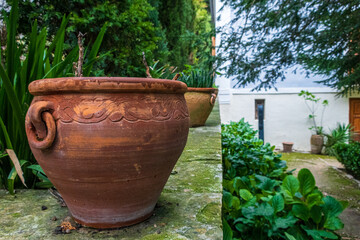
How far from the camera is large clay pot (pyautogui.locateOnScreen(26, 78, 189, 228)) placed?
683mm

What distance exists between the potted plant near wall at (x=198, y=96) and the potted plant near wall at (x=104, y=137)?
1842 millimetres

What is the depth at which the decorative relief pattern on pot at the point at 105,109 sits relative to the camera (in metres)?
0.68

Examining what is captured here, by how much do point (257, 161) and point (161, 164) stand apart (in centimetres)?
171

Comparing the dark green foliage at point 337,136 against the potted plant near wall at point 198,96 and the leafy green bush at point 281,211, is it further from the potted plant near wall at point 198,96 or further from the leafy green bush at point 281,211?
the leafy green bush at point 281,211

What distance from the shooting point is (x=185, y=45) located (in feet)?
21.7

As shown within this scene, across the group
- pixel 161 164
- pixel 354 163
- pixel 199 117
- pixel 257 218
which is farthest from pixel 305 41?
pixel 161 164

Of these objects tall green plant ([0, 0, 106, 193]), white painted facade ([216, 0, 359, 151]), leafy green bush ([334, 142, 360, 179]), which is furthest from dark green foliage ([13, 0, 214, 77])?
white painted facade ([216, 0, 359, 151])

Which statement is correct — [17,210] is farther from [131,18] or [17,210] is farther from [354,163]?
[354,163]

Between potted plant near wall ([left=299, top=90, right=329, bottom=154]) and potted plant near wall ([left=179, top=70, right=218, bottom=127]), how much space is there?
6128mm

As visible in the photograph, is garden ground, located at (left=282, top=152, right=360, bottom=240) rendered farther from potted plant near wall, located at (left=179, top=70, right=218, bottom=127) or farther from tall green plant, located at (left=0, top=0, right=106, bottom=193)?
tall green plant, located at (left=0, top=0, right=106, bottom=193)

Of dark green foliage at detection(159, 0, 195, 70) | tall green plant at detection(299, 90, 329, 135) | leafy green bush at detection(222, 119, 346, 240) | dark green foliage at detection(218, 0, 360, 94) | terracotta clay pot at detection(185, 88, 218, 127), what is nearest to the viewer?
leafy green bush at detection(222, 119, 346, 240)

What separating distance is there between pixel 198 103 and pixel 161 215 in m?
1.86

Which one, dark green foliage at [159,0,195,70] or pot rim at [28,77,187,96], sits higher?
dark green foliage at [159,0,195,70]

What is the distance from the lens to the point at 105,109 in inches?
27.0
